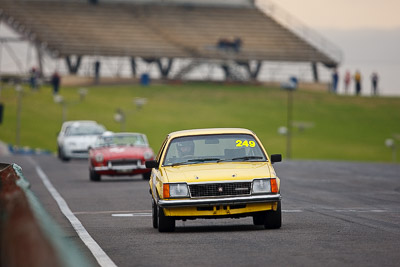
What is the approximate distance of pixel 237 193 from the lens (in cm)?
1450

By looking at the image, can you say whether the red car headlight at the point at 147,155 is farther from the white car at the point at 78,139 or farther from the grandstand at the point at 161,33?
the grandstand at the point at 161,33

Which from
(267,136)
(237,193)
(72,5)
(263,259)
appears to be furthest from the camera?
(72,5)

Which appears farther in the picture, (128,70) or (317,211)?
(128,70)

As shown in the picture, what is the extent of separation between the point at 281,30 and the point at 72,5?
19.4 metres

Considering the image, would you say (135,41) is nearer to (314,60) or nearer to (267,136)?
(314,60)

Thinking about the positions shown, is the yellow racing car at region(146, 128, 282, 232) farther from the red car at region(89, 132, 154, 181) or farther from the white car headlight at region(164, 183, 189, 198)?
the red car at region(89, 132, 154, 181)

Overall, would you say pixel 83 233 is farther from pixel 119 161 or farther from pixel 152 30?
pixel 152 30

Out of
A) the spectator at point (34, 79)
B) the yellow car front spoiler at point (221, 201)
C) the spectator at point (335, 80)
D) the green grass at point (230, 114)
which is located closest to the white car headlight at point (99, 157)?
the yellow car front spoiler at point (221, 201)

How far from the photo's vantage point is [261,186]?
47.6ft

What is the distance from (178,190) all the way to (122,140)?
62.6 feet

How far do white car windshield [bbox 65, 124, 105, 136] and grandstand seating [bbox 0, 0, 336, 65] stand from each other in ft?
140

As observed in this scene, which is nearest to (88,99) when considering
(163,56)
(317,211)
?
(163,56)

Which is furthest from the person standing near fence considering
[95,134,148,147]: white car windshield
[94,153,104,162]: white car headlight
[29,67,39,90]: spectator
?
[94,153,104,162]: white car headlight

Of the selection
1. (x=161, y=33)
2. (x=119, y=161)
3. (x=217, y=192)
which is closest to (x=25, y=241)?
(x=217, y=192)
